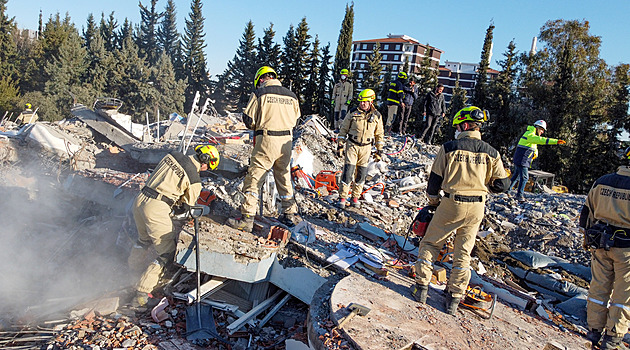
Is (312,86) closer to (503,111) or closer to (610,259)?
(503,111)

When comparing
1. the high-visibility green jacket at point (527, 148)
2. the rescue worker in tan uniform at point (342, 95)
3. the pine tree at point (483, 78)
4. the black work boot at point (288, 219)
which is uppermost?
the pine tree at point (483, 78)

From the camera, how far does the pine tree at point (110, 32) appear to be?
1484 inches

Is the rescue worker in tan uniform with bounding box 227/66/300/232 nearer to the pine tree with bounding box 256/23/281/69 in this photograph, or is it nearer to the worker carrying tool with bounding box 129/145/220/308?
the worker carrying tool with bounding box 129/145/220/308

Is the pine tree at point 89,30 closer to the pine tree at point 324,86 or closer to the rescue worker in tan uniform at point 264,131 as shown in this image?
Answer: the pine tree at point 324,86

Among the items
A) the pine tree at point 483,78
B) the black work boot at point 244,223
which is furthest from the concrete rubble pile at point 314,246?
the pine tree at point 483,78

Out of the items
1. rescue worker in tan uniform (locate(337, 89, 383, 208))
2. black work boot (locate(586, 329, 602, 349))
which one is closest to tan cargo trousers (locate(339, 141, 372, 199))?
rescue worker in tan uniform (locate(337, 89, 383, 208))

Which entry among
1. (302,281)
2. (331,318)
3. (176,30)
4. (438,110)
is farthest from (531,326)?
(176,30)

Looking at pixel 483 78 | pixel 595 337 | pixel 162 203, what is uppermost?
pixel 483 78

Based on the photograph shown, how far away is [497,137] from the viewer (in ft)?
76.7

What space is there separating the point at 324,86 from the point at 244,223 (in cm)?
2547

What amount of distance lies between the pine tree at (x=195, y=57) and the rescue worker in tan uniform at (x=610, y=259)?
33.0m

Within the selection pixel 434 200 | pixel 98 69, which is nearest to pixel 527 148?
pixel 434 200

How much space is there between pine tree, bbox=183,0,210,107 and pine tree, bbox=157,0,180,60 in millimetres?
4980

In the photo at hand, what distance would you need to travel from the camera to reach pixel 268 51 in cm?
3141
